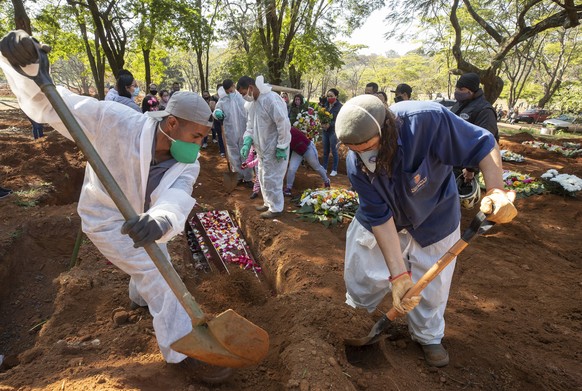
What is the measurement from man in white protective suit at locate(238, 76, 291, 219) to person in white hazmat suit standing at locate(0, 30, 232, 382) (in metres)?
2.96

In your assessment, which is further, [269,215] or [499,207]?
[269,215]

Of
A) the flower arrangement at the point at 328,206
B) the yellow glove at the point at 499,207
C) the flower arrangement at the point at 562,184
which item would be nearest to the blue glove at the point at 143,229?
the yellow glove at the point at 499,207

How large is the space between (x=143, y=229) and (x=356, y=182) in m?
1.28

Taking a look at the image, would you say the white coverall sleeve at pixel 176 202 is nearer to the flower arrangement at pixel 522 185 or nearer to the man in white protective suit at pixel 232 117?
the man in white protective suit at pixel 232 117

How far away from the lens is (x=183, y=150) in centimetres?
232

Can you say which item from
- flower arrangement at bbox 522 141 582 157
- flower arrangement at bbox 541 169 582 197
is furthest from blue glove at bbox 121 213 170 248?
flower arrangement at bbox 522 141 582 157

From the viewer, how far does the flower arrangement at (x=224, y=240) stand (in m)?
4.93

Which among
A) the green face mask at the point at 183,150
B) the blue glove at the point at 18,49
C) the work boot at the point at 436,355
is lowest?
the work boot at the point at 436,355

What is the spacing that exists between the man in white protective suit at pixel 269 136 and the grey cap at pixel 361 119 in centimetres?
344

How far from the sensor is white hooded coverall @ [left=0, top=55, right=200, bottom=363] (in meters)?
2.20

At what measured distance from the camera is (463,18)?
21.8 meters

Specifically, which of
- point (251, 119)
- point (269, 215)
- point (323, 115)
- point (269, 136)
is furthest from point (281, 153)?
point (323, 115)

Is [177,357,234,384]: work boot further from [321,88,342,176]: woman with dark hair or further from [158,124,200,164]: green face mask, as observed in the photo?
[321,88,342,176]: woman with dark hair

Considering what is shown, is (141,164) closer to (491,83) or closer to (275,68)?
(491,83)
